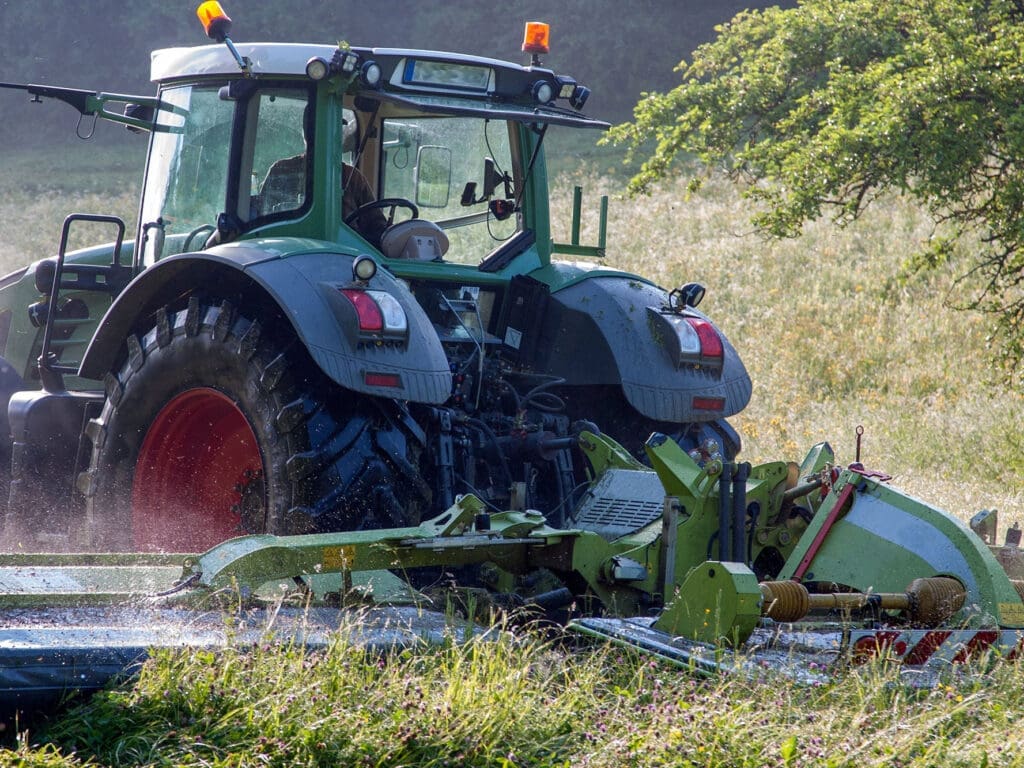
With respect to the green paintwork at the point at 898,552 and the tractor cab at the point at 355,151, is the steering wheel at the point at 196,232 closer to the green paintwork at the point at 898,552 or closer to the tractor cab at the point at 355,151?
the tractor cab at the point at 355,151

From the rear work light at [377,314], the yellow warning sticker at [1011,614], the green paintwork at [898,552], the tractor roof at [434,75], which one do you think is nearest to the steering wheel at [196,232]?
the tractor roof at [434,75]

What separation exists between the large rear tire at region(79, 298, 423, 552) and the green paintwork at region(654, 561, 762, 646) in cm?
119

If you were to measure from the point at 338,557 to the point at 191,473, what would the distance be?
156cm

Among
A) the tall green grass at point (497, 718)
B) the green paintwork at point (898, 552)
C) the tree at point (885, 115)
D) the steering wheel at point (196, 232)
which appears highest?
the tree at point (885, 115)

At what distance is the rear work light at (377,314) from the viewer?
14.9ft

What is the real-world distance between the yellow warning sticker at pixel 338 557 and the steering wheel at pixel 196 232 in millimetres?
2276

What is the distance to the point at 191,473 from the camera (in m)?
5.29

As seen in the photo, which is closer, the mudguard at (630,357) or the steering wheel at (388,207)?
the mudguard at (630,357)

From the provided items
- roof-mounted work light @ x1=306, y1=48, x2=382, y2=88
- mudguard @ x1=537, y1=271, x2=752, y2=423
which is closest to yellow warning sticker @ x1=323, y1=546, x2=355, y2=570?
mudguard @ x1=537, y1=271, x2=752, y2=423

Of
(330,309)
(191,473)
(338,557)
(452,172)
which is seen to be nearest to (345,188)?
(452,172)

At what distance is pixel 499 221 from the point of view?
6133mm

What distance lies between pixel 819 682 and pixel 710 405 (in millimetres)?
2260

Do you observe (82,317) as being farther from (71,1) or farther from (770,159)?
(71,1)

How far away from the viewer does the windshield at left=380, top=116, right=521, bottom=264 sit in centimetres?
609
